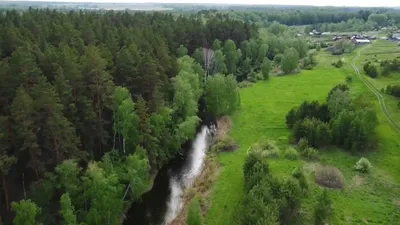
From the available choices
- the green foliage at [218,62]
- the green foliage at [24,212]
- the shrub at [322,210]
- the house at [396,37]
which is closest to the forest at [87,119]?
the green foliage at [24,212]

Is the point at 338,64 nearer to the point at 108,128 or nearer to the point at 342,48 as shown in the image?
the point at 342,48

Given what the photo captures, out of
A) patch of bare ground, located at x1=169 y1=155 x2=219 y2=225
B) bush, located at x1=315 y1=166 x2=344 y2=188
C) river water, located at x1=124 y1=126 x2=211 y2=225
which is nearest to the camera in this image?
patch of bare ground, located at x1=169 y1=155 x2=219 y2=225

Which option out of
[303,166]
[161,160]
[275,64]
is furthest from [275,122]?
[275,64]

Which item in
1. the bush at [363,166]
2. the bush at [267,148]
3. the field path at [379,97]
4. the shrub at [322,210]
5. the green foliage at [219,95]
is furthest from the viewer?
the green foliage at [219,95]

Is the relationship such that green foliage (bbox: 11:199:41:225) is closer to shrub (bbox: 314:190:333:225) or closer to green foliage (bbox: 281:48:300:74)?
shrub (bbox: 314:190:333:225)

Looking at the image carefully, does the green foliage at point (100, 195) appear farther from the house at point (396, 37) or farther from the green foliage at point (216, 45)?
the house at point (396, 37)

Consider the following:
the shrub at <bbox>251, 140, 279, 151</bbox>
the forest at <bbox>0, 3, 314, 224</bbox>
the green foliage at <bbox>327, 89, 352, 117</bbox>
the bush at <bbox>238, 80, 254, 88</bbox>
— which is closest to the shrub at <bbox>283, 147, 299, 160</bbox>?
the shrub at <bbox>251, 140, 279, 151</bbox>

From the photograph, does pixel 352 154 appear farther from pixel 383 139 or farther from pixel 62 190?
pixel 62 190
